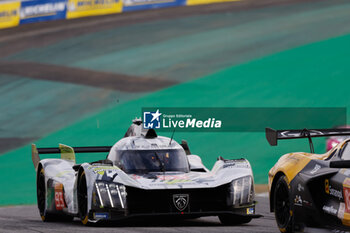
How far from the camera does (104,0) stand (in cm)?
3466

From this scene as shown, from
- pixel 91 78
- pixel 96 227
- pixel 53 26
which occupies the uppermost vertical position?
pixel 53 26

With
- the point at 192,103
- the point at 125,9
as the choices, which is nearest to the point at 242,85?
the point at 192,103

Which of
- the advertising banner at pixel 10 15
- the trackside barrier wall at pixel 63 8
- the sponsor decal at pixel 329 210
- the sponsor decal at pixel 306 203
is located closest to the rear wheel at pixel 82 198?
the sponsor decal at pixel 306 203

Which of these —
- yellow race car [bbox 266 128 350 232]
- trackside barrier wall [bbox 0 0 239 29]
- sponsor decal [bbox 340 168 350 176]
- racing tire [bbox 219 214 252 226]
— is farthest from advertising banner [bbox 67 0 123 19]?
sponsor decal [bbox 340 168 350 176]

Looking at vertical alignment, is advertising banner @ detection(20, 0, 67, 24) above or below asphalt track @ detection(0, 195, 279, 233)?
above

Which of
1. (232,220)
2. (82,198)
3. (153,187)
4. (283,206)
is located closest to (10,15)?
(82,198)

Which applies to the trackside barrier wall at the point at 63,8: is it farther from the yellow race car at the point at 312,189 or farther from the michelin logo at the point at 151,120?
the yellow race car at the point at 312,189

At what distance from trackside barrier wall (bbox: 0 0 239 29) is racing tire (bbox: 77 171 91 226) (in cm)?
2282

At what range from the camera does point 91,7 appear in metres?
34.5

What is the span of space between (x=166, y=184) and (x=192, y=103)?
1674 cm

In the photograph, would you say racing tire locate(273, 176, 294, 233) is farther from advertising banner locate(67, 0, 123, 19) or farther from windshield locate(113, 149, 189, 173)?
advertising banner locate(67, 0, 123, 19)

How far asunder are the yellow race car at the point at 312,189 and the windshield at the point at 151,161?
2.75m

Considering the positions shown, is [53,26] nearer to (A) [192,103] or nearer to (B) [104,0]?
(B) [104,0]

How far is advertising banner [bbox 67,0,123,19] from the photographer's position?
3425 centimetres
